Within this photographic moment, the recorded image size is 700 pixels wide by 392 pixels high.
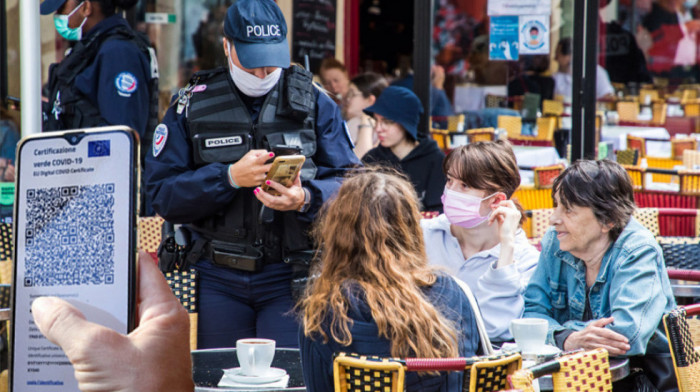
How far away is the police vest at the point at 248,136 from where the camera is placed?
137 inches

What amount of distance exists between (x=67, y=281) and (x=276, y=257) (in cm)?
157

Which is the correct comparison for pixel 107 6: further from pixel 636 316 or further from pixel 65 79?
pixel 636 316

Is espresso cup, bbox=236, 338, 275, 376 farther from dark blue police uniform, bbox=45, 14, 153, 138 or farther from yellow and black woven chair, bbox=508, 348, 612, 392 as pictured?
dark blue police uniform, bbox=45, 14, 153, 138

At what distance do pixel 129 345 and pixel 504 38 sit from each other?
19.2 feet

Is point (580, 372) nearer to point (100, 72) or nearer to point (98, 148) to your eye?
point (98, 148)

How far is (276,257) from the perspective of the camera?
347 cm

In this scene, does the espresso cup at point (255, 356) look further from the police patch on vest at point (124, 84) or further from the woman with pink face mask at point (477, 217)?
the police patch on vest at point (124, 84)

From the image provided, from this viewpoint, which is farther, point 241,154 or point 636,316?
point 241,154

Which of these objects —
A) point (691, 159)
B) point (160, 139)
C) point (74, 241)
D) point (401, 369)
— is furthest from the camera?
point (691, 159)

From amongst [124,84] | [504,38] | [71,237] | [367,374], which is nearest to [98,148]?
[71,237]

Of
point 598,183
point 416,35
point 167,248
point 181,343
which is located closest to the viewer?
point 181,343

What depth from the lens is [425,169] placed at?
5902 millimetres

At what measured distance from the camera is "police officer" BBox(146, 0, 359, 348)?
3393 millimetres

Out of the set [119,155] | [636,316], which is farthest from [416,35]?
[119,155]
